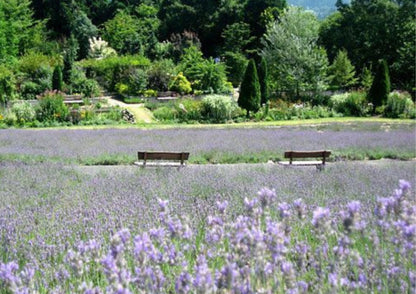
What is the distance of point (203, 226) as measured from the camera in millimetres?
4027

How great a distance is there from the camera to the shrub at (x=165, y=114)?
17919mm

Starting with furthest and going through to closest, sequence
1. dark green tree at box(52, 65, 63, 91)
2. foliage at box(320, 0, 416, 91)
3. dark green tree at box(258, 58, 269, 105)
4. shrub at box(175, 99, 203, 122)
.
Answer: foliage at box(320, 0, 416, 91) < dark green tree at box(52, 65, 63, 91) < dark green tree at box(258, 58, 269, 105) < shrub at box(175, 99, 203, 122)

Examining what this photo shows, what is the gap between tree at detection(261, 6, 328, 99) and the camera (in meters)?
22.3

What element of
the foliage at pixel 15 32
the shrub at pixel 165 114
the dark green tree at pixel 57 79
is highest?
the foliage at pixel 15 32

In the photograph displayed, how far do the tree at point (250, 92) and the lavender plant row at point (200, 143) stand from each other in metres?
4.17

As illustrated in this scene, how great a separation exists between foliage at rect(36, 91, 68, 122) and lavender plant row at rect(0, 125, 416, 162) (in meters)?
3.73

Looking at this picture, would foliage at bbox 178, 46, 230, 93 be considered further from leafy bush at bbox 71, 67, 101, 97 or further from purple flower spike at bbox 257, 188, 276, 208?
purple flower spike at bbox 257, 188, 276, 208

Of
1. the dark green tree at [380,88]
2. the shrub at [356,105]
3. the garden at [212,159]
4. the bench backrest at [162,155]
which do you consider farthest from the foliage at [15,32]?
the bench backrest at [162,155]

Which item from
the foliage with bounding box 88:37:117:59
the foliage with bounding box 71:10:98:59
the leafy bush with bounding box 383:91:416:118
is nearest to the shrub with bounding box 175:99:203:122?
the leafy bush with bounding box 383:91:416:118

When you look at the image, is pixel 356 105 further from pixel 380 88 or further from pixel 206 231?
pixel 206 231

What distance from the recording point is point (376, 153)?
10266 mm

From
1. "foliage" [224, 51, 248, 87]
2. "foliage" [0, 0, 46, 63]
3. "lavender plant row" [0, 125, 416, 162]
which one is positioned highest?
"foliage" [0, 0, 46, 63]

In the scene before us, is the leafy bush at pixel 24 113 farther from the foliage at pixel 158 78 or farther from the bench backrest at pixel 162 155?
the bench backrest at pixel 162 155

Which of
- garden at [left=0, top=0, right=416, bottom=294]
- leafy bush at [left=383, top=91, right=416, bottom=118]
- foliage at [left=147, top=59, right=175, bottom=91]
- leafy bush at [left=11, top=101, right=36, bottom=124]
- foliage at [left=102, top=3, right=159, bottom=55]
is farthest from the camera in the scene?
foliage at [left=102, top=3, right=159, bottom=55]
